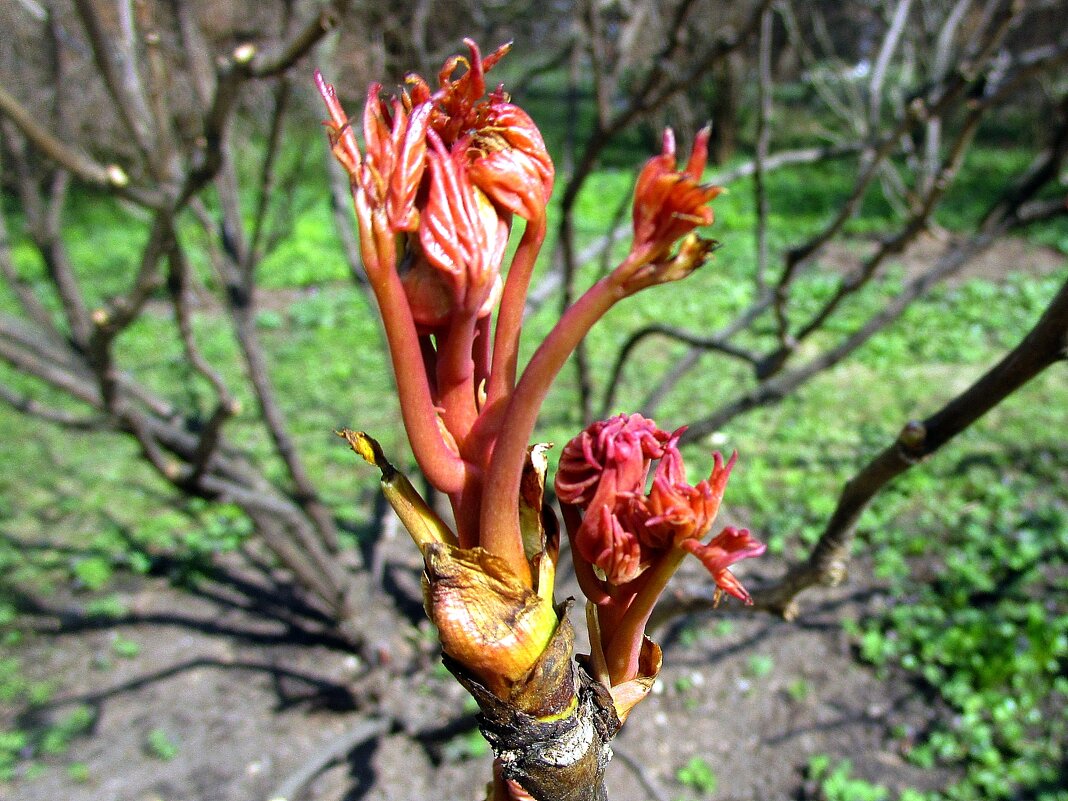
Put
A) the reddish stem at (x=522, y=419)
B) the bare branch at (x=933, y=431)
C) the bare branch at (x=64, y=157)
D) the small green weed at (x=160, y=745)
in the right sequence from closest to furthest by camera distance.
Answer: the reddish stem at (x=522, y=419), the bare branch at (x=933, y=431), the bare branch at (x=64, y=157), the small green weed at (x=160, y=745)

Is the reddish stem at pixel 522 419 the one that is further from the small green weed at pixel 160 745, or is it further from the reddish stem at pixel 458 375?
the small green weed at pixel 160 745

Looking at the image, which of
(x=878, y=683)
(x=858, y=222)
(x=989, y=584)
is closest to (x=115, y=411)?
(x=878, y=683)

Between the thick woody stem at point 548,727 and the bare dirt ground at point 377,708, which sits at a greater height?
the thick woody stem at point 548,727

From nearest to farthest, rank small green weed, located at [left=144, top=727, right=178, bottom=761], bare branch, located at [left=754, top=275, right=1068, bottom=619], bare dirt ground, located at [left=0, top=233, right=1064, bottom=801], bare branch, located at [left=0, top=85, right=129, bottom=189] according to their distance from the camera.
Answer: bare branch, located at [left=754, top=275, right=1068, bottom=619], bare branch, located at [left=0, top=85, right=129, bottom=189], bare dirt ground, located at [left=0, top=233, right=1064, bottom=801], small green weed, located at [left=144, top=727, right=178, bottom=761]

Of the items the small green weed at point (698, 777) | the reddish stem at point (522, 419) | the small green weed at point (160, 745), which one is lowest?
the small green weed at point (698, 777)

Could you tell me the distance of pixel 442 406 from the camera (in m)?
0.65

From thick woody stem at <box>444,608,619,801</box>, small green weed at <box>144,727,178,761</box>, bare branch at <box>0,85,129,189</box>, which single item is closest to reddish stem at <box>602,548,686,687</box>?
thick woody stem at <box>444,608,619,801</box>

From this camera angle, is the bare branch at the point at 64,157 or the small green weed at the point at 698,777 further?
the small green weed at the point at 698,777

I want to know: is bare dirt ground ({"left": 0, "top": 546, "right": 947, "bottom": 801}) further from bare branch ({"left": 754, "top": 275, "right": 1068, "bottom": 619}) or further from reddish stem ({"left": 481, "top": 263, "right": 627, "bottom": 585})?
reddish stem ({"left": 481, "top": 263, "right": 627, "bottom": 585})

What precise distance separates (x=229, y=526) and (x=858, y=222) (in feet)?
24.2

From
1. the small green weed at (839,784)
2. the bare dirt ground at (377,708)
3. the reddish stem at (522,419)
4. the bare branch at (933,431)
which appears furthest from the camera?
the bare dirt ground at (377,708)

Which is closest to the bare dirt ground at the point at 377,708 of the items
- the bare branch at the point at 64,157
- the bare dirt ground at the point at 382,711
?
the bare dirt ground at the point at 382,711

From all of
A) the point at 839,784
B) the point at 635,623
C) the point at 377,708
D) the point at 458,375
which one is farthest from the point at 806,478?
the point at 458,375

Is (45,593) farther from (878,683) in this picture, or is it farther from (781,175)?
(781,175)
